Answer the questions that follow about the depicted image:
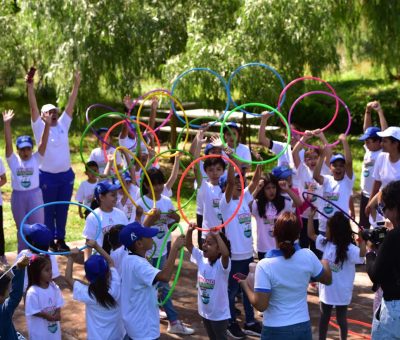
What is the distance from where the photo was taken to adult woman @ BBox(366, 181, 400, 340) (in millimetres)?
4977

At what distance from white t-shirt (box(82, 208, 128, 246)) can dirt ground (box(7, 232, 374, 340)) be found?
0.93 meters

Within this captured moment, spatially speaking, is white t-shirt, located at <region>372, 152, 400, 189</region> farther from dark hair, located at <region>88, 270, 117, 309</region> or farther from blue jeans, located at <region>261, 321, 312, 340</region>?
dark hair, located at <region>88, 270, 117, 309</region>

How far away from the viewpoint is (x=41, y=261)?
6195mm

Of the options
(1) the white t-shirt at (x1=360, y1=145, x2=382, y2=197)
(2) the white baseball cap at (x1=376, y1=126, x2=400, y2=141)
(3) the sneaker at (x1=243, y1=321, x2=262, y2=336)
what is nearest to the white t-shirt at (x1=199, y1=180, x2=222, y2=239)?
(3) the sneaker at (x1=243, y1=321, x2=262, y2=336)

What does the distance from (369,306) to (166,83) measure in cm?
637

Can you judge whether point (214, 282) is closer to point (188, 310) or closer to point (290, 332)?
point (290, 332)

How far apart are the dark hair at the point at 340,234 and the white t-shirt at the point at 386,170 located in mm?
1686

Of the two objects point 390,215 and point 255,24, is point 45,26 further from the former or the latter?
point 390,215

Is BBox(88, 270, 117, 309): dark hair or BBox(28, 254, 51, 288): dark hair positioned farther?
BBox(28, 254, 51, 288): dark hair

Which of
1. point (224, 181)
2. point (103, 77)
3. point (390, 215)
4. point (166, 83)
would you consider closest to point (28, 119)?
point (103, 77)

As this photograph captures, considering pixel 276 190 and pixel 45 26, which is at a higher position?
pixel 45 26

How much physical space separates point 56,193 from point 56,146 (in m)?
0.64

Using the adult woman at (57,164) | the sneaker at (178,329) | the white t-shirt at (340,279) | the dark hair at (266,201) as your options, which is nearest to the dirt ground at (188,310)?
the sneaker at (178,329)

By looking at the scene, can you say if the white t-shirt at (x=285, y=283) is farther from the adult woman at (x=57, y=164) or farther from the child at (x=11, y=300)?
the adult woman at (x=57, y=164)
